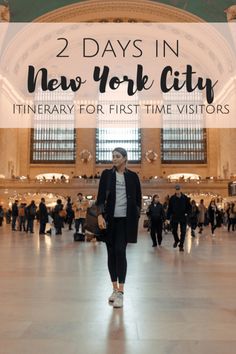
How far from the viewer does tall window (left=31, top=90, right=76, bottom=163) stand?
39875mm

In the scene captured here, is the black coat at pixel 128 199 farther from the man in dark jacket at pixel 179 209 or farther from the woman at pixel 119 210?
the man in dark jacket at pixel 179 209

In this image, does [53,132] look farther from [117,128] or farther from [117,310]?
[117,310]

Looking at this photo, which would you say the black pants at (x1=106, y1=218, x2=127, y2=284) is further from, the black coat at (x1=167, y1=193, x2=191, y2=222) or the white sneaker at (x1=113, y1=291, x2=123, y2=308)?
the black coat at (x1=167, y1=193, x2=191, y2=222)

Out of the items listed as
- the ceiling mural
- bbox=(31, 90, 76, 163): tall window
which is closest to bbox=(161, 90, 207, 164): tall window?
bbox=(31, 90, 76, 163): tall window

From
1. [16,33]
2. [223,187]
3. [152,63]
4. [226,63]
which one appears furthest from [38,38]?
[223,187]

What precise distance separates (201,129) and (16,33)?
713 inches

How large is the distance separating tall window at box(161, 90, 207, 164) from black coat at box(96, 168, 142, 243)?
36.1 m

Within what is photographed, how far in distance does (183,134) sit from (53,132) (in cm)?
1185

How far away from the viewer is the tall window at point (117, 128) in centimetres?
4025

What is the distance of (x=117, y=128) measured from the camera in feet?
136

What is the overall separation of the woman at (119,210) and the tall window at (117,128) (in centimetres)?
3591

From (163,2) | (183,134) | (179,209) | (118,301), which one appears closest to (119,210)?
(118,301)

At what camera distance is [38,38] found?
34.3 m

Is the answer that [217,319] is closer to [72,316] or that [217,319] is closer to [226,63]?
[72,316]
